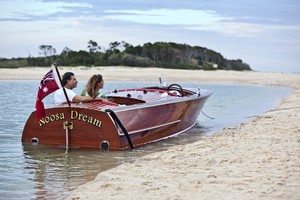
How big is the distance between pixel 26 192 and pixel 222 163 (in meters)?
2.30

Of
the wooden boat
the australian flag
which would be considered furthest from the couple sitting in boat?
the australian flag

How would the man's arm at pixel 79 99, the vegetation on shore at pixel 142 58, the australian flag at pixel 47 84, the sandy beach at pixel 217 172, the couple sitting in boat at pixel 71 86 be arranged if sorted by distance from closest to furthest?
the sandy beach at pixel 217 172
the australian flag at pixel 47 84
the man's arm at pixel 79 99
the couple sitting in boat at pixel 71 86
the vegetation on shore at pixel 142 58

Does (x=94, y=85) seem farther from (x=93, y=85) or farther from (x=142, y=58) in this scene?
(x=142, y=58)

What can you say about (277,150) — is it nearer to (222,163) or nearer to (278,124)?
(222,163)

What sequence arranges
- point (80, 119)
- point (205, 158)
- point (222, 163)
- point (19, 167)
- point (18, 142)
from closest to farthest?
point (222, 163) → point (205, 158) → point (19, 167) → point (80, 119) → point (18, 142)

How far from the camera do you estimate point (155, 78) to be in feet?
118

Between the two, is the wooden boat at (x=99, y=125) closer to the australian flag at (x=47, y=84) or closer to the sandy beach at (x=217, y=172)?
the australian flag at (x=47, y=84)

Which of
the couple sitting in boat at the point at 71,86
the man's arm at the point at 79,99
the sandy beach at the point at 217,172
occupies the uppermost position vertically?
the couple sitting in boat at the point at 71,86

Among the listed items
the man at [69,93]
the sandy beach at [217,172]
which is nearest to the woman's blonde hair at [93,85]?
the man at [69,93]

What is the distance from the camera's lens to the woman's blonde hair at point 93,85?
868 centimetres

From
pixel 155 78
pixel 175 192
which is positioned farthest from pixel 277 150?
pixel 155 78

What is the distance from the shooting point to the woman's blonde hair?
8.68 m

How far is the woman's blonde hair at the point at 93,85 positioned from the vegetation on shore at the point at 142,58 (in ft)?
116

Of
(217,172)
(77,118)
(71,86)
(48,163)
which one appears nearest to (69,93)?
(71,86)
